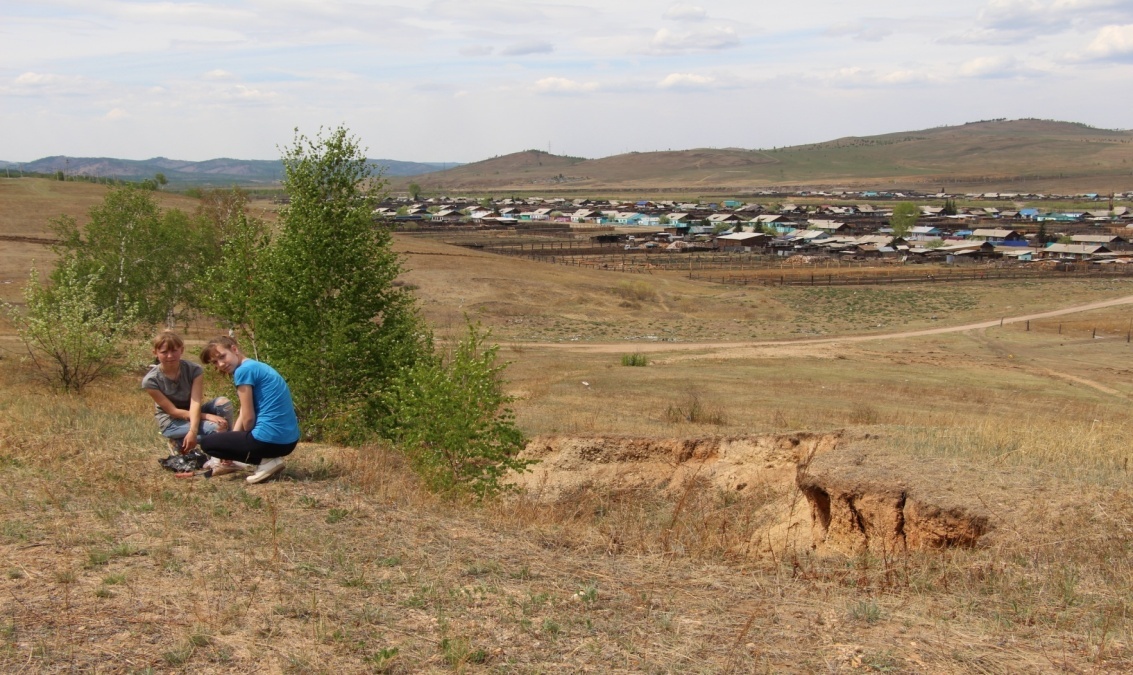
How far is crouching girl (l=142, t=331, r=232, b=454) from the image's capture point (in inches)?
392

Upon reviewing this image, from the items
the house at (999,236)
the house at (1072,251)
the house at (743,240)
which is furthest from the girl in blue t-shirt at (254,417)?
the house at (999,236)

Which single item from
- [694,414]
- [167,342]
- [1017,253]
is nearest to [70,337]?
[167,342]

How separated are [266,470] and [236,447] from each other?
406 millimetres

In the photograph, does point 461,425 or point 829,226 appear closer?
point 461,425

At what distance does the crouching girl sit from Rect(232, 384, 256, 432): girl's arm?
56 cm

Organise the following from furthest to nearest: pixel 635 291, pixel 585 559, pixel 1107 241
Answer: pixel 1107 241
pixel 635 291
pixel 585 559

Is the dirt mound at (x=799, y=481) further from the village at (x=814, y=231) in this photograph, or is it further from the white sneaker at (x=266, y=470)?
the village at (x=814, y=231)

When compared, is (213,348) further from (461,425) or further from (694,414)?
(694,414)

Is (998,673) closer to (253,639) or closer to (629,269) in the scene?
(253,639)

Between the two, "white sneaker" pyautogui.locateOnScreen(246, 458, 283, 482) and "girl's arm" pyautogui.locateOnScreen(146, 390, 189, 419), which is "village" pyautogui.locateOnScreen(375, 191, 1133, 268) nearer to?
"girl's arm" pyautogui.locateOnScreen(146, 390, 189, 419)

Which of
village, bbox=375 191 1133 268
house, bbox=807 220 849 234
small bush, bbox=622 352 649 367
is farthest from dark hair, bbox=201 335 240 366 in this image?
house, bbox=807 220 849 234

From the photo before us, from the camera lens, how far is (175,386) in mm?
10227

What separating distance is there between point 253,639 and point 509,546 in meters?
2.82

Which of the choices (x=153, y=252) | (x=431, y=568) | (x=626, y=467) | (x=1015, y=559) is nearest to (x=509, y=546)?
(x=431, y=568)
